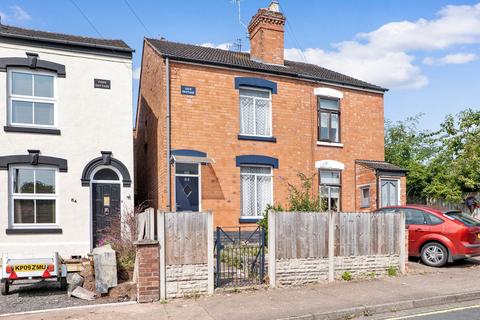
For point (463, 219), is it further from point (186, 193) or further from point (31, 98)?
point (31, 98)

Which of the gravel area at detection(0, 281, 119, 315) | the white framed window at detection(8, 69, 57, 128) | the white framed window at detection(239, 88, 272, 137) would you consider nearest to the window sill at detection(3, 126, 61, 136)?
the white framed window at detection(8, 69, 57, 128)

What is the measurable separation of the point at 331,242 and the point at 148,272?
4151 mm

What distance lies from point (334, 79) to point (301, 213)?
365 inches

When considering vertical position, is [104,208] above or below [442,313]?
above

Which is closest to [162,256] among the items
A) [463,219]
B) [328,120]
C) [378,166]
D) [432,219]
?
[432,219]

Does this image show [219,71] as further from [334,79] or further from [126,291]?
[126,291]

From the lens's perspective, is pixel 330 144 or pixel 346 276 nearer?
pixel 346 276

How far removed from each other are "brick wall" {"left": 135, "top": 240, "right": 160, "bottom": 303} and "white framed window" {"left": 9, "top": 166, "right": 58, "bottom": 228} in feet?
18.9

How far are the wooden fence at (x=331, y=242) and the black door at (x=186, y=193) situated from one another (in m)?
5.59

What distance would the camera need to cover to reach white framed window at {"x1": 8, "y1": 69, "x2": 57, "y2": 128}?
1248 centimetres

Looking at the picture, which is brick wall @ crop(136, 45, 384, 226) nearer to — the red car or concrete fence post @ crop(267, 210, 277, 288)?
the red car

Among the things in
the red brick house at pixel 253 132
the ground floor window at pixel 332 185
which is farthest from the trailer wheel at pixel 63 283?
the ground floor window at pixel 332 185

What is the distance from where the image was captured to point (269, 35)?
17.4 meters

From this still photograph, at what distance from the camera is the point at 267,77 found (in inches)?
629
